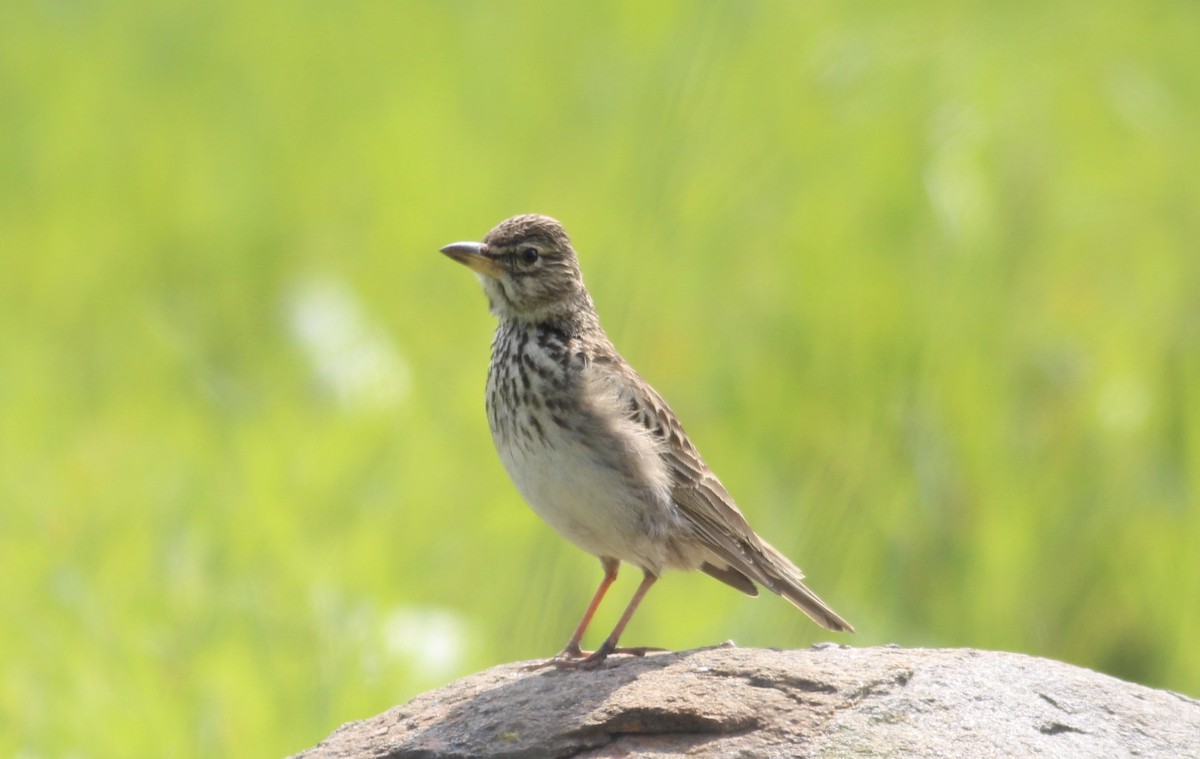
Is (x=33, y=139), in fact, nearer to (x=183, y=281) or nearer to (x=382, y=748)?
(x=183, y=281)

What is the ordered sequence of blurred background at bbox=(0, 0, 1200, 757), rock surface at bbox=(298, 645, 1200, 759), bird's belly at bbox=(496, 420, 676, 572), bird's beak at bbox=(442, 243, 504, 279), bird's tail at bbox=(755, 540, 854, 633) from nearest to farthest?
rock surface at bbox=(298, 645, 1200, 759), bird's belly at bbox=(496, 420, 676, 572), bird's tail at bbox=(755, 540, 854, 633), bird's beak at bbox=(442, 243, 504, 279), blurred background at bbox=(0, 0, 1200, 757)

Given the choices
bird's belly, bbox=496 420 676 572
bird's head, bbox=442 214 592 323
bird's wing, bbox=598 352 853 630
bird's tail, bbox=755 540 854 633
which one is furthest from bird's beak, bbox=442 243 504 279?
bird's tail, bbox=755 540 854 633

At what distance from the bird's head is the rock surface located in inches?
65.3

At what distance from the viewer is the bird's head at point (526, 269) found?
6293mm

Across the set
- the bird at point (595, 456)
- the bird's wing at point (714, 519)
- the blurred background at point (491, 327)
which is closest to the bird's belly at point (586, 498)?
the bird at point (595, 456)

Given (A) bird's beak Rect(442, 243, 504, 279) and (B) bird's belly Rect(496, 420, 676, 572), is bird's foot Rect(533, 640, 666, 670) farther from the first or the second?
(A) bird's beak Rect(442, 243, 504, 279)

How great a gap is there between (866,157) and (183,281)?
4.38 m

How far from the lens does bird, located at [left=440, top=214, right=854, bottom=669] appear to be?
5.62 metres

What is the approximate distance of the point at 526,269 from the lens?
20.7 feet

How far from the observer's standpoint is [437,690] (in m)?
5.33

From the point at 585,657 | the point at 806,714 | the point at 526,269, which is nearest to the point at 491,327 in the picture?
the point at 526,269

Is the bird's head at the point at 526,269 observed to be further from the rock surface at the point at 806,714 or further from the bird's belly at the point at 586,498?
the rock surface at the point at 806,714

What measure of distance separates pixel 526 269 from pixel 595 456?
37.5 inches

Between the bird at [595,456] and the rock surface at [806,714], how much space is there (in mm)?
473
